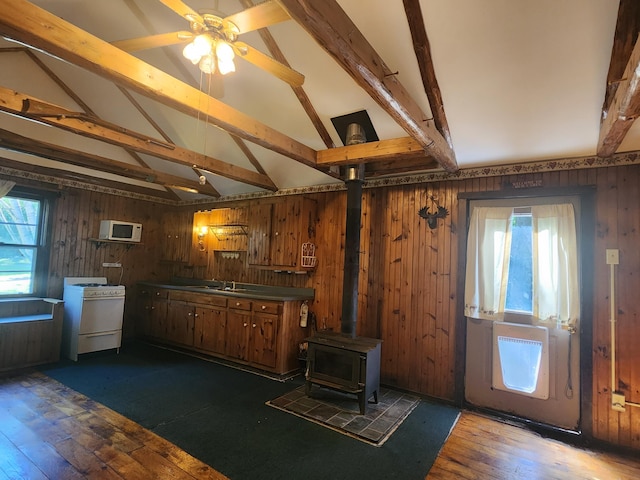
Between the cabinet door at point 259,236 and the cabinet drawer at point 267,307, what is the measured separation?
0.64 meters

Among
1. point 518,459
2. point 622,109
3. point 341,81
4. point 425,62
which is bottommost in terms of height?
point 518,459

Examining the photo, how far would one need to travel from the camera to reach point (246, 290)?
528 cm

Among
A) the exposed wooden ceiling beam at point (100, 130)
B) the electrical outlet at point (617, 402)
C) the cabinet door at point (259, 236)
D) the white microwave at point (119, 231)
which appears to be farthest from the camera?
the white microwave at point (119, 231)

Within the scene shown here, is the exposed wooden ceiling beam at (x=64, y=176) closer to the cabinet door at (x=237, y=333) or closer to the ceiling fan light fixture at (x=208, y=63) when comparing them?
the cabinet door at (x=237, y=333)

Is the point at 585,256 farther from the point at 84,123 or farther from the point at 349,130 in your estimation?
the point at 84,123

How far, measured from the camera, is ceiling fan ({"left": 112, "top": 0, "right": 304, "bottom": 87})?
1723mm

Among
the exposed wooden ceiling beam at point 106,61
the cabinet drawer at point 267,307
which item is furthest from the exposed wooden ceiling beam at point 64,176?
the exposed wooden ceiling beam at point 106,61

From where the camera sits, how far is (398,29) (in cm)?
231

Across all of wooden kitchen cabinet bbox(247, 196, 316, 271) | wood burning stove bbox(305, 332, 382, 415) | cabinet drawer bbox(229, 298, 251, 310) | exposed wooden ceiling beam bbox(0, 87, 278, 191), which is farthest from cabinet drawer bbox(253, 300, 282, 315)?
exposed wooden ceiling beam bbox(0, 87, 278, 191)

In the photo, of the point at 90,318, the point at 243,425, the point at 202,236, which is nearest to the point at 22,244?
the point at 90,318

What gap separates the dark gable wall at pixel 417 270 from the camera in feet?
9.38

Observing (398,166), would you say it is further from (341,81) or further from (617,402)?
(617,402)

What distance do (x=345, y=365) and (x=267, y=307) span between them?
136cm

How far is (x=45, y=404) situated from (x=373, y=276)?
3569 mm
